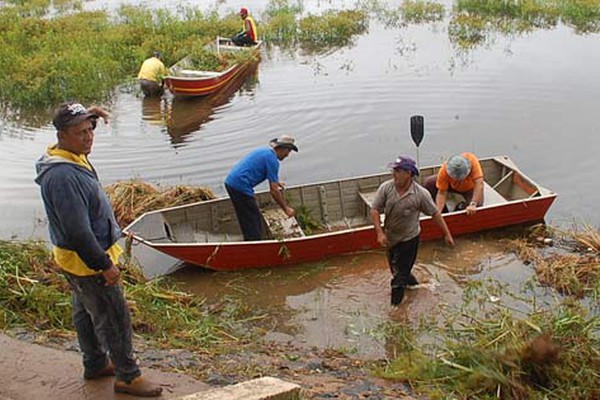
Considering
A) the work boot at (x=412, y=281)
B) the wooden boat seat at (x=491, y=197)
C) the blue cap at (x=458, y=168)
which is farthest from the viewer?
the wooden boat seat at (x=491, y=197)

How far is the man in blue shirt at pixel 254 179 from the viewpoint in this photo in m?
8.42

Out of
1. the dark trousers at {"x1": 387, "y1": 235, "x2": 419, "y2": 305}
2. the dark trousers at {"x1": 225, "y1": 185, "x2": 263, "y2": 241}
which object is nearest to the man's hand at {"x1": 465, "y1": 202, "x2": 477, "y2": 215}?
the dark trousers at {"x1": 387, "y1": 235, "x2": 419, "y2": 305}

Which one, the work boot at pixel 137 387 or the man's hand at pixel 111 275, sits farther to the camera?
the work boot at pixel 137 387

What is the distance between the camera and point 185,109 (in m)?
16.1

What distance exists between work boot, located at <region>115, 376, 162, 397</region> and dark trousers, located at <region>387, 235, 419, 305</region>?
11.8 feet

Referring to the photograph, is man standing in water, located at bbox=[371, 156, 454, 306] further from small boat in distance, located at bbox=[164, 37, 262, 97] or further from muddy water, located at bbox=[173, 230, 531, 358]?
small boat in distance, located at bbox=[164, 37, 262, 97]

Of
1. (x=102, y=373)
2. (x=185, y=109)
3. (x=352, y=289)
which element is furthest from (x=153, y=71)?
(x=102, y=373)

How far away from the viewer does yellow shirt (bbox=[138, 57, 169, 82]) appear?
648 inches

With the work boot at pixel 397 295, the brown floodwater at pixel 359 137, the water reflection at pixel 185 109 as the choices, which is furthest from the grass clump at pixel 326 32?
the work boot at pixel 397 295

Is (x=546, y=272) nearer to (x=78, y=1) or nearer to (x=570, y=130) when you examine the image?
(x=570, y=130)

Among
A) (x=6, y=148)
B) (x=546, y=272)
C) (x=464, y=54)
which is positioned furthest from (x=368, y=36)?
(x=546, y=272)

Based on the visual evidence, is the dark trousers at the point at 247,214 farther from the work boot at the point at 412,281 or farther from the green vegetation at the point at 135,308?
the work boot at the point at 412,281

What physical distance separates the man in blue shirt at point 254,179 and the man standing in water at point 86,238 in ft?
13.9

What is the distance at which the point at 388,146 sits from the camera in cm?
1362
